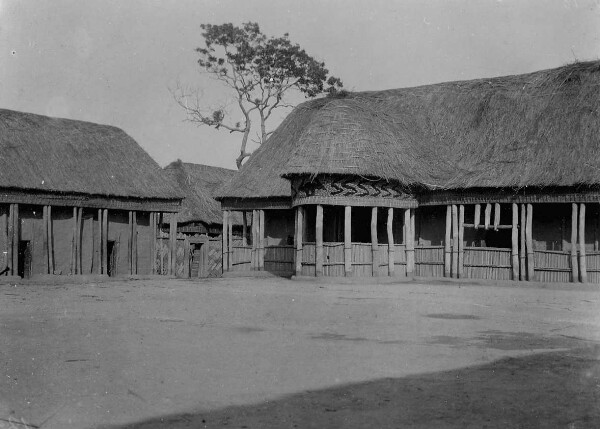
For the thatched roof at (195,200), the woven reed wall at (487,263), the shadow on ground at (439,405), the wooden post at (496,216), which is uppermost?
the thatched roof at (195,200)

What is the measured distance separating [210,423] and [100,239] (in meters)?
23.4

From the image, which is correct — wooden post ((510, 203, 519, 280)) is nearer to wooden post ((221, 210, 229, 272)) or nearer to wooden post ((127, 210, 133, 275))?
wooden post ((221, 210, 229, 272))

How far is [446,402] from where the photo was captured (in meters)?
6.44

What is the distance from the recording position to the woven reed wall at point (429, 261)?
81.7ft

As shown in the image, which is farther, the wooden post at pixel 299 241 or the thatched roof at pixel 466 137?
the wooden post at pixel 299 241

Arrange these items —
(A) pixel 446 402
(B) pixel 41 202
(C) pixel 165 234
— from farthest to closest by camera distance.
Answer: (C) pixel 165 234 → (B) pixel 41 202 → (A) pixel 446 402

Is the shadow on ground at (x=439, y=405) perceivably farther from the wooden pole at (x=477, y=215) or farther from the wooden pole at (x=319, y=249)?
the wooden pole at (x=477, y=215)

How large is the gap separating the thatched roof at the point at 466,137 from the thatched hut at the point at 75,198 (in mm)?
3946

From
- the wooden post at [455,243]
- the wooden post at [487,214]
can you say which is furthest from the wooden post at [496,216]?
the wooden post at [455,243]

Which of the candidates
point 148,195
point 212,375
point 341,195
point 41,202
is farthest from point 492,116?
point 212,375

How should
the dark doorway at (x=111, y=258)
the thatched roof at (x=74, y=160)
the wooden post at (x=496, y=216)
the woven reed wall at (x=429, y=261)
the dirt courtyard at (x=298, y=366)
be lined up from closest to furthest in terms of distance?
the dirt courtyard at (x=298, y=366)
the wooden post at (x=496, y=216)
the woven reed wall at (x=429, y=261)
the thatched roof at (x=74, y=160)
the dark doorway at (x=111, y=258)

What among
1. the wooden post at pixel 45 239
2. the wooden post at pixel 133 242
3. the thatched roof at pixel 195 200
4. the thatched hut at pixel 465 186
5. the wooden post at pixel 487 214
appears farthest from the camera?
the thatched roof at pixel 195 200

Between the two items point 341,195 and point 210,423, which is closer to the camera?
point 210,423

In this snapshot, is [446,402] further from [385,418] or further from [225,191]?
[225,191]
